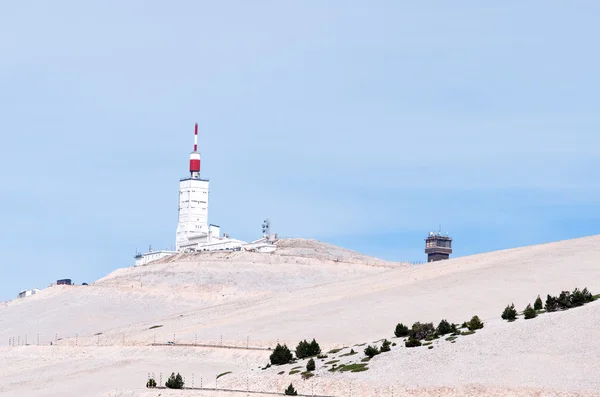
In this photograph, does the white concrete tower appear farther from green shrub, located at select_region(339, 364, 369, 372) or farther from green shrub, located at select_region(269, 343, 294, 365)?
green shrub, located at select_region(339, 364, 369, 372)

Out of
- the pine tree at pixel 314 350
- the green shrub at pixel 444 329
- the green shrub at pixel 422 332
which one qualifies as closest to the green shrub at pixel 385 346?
the green shrub at pixel 422 332

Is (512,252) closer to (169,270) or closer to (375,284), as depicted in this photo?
(375,284)

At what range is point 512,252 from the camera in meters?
127

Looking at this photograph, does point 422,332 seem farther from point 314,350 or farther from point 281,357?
point 281,357

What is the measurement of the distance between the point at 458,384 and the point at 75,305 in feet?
306

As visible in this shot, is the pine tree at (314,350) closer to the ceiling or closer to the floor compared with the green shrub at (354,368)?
closer to the ceiling

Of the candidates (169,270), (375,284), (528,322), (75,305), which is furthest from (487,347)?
Result: (169,270)

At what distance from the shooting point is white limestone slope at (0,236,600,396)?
6919cm

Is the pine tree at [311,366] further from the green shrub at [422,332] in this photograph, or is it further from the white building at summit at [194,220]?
the white building at summit at [194,220]

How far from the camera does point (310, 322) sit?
336ft

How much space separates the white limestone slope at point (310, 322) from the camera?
69188 mm

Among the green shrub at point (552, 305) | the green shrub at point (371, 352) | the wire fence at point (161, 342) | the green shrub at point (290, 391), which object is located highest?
the wire fence at point (161, 342)

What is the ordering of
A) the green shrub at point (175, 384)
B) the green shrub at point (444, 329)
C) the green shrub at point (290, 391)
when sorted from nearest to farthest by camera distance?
the green shrub at point (290, 391) → the green shrub at point (175, 384) → the green shrub at point (444, 329)

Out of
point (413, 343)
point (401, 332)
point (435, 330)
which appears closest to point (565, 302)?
point (435, 330)
